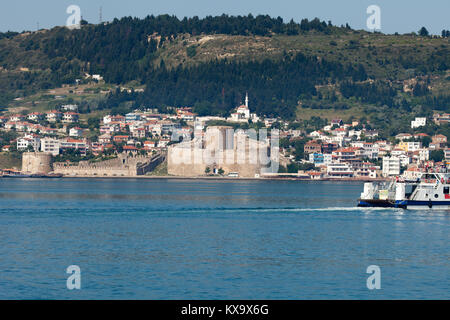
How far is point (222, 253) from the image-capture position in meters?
43.8

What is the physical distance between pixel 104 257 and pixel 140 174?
151642 mm

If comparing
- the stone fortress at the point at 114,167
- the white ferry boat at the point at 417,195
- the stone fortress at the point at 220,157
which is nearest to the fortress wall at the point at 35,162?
the stone fortress at the point at 114,167

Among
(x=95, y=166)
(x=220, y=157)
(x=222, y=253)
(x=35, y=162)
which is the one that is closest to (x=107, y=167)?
(x=95, y=166)

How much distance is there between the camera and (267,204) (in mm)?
85250

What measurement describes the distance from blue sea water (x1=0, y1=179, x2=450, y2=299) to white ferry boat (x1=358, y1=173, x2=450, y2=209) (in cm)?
90

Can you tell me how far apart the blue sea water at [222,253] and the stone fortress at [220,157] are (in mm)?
Result: 120356

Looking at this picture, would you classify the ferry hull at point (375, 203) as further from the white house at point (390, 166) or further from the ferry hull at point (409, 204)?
the white house at point (390, 166)

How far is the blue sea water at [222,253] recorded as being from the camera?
3394 cm

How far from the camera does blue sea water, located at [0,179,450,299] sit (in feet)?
111

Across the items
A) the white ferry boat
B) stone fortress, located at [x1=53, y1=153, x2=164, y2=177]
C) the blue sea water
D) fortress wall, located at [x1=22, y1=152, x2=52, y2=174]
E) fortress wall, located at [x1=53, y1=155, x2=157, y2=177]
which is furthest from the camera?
fortress wall, located at [x1=53, y1=155, x2=157, y2=177]

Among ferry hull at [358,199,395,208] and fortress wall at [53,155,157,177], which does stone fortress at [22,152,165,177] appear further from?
ferry hull at [358,199,395,208]

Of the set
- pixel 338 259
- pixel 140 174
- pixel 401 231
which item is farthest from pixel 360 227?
pixel 140 174

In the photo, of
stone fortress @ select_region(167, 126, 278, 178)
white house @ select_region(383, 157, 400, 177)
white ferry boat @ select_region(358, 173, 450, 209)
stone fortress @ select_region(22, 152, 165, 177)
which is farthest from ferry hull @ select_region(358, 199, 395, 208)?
stone fortress @ select_region(22, 152, 165, 177)
